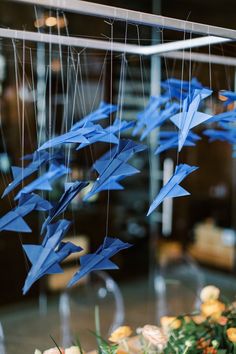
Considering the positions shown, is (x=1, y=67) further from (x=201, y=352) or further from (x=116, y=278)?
(x=201, y=352)

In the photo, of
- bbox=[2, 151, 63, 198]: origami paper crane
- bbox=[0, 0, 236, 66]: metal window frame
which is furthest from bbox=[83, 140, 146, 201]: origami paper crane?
bbox=[0, 0, 236, 66]: metal window frame

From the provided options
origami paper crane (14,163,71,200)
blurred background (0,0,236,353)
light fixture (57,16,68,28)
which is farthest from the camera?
blurred background (0,0,236,353)

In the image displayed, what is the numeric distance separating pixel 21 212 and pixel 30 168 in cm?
21

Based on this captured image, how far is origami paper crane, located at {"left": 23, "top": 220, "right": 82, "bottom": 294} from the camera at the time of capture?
4.20 ft

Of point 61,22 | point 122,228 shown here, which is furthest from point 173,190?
point 122,228

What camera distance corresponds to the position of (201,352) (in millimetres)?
1576

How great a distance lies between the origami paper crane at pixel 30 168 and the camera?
4.82 feet

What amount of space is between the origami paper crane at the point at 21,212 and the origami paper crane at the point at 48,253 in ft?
0.23

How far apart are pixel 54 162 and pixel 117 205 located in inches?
132

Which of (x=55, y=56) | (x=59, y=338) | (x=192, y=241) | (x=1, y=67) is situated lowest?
(x=59, y=338)

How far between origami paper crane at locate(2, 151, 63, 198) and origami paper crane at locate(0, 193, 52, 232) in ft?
0.28

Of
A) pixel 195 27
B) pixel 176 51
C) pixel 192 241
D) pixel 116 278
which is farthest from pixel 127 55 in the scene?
pixel 192 241

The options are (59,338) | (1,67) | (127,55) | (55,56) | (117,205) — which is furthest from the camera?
(117,205)

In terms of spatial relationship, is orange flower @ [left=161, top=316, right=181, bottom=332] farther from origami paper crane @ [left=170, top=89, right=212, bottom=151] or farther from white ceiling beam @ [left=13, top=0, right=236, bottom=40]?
white ceiling beam @ [left=13, top=0, right=236, bottom=40]
